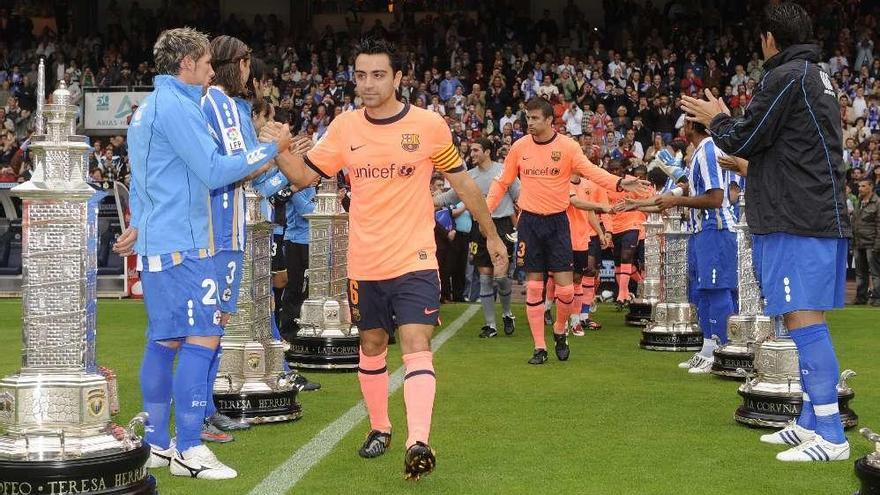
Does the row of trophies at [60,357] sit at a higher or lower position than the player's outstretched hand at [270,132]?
lower

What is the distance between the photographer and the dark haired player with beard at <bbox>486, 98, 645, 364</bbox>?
11.2m

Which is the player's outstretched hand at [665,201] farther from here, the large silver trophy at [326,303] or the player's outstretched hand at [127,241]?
the player's outstretched hand at [127,241]

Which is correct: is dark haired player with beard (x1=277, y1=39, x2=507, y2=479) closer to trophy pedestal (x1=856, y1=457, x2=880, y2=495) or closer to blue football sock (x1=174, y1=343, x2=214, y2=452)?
blue football sock (x1=174, y1=343, x2=214, y2=452)

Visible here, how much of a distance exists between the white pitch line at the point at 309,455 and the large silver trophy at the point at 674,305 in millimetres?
3828

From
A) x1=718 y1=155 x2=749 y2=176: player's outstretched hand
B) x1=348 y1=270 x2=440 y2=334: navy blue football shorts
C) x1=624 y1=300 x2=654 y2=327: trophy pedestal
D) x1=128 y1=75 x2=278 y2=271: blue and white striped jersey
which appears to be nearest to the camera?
x1=128 y1=75 x2=278 y2=271: blue and white striped jersey

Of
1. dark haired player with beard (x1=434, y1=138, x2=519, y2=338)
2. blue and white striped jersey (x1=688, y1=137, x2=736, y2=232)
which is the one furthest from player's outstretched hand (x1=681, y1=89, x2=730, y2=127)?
dark haired player with beard (x1=434, y1=138, x2=519, y2=338)

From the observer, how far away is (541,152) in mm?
11266

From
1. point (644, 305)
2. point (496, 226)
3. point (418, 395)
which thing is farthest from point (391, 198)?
point (644, 305)

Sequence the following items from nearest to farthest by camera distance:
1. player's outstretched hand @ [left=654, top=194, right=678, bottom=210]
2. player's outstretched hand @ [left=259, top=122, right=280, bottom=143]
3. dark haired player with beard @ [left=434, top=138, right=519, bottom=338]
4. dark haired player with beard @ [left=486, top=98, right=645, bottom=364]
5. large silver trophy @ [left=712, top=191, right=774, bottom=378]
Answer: player's outstretched hand @ [left=259, top=122, right=280, bottom=143] → player's outstretched hand @ [left=654, top=194, right=678, bottom=210] → large silver trophy @ [left=712, top=191, right=774, bottom=378] → dark haired player with beard @ [left=486, top=98, right=645, bottom=364] → dark haired player with beard @ [left=434, top=138, right=519, bottom=338]

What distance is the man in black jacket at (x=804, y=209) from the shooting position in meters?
6.22

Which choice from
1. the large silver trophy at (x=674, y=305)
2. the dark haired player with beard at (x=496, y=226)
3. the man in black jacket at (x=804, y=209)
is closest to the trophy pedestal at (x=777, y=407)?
the man in black jacket at (x=804, y=209)

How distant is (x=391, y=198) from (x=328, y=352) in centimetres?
442

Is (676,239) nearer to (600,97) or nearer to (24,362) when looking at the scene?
(24,362)

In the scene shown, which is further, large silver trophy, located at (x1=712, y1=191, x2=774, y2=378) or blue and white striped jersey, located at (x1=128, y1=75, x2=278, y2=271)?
large silver trophy, located at (x1=712, y1=191, x2=774, y2=378)
